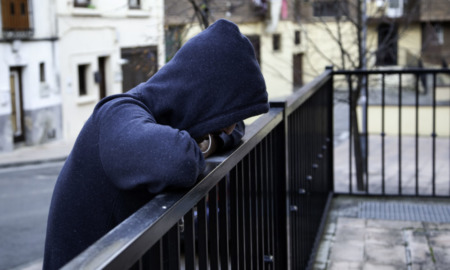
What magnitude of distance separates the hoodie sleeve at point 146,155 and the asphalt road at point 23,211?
677 centimetres

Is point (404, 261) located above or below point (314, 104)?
below

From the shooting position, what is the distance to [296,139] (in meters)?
3.86

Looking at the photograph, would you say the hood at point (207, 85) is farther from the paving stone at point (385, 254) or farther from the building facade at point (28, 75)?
the building facade at point (28, 75)

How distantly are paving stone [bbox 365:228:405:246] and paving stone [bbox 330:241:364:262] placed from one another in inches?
4.7

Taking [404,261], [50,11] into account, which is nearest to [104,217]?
[404,261]

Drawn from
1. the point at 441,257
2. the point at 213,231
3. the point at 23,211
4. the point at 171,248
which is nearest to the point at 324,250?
the point at 441,257

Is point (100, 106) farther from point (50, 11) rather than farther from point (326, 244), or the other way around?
point (50, 11)

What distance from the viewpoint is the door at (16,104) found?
20.8m

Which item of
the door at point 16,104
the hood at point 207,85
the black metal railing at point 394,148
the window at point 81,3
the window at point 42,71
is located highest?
the window at point 81,3

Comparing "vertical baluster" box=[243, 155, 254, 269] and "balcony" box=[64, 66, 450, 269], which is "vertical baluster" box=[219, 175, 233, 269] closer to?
"balcony" box=[64, 66, 450, 269]

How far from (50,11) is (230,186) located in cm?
2090

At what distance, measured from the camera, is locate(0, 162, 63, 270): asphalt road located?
8.77 metres

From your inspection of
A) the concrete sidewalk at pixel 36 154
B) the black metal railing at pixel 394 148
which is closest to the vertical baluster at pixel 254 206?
the black metal railing at pixel 394 148

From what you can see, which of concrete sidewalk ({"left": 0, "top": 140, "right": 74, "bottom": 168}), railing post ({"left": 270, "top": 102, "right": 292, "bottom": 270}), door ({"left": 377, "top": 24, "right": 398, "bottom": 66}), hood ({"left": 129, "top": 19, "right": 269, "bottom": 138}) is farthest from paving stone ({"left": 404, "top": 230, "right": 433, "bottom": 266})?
concrete sidewalk ({"left": 0, "top": 140, "right": 74, "bottom": 168})
